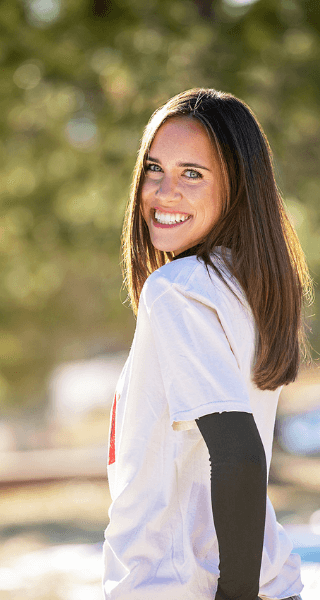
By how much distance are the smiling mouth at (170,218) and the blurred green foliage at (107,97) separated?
4.12 meters

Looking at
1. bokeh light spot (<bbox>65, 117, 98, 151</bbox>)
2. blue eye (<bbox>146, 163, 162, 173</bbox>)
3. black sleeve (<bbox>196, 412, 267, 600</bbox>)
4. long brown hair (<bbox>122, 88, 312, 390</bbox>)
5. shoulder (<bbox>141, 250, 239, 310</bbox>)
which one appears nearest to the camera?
black sleeve (<bbox>196, 412, 267, 600</bbox>)

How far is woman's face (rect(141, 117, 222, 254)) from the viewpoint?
1.45 m

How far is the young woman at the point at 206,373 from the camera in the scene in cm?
→ 111

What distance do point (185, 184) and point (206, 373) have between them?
0.52 meters

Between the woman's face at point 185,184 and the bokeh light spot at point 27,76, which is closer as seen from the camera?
the woman's face at point 185,184

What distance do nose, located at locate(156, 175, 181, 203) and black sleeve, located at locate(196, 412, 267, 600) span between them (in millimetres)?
566

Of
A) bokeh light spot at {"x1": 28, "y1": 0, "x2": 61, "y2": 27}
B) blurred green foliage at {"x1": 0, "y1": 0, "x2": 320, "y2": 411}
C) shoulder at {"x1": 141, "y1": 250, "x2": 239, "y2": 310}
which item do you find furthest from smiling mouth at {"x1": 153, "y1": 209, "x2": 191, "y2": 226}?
bokeh light spot at {"x1": 28, "y1": 0, "x2": 61, "y2": 27}

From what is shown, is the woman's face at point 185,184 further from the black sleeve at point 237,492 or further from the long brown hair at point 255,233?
the black sleeve at point 237,492

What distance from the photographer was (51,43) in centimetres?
550

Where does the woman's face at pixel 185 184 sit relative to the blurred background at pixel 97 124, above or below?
below

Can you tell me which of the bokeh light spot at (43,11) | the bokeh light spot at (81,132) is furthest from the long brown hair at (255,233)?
the bokeh light spot at (81,132)

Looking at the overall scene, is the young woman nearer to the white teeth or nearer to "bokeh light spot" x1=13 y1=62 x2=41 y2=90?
the white teeth

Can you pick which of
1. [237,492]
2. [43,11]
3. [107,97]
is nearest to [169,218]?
[237,492]

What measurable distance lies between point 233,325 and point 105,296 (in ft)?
21.4
